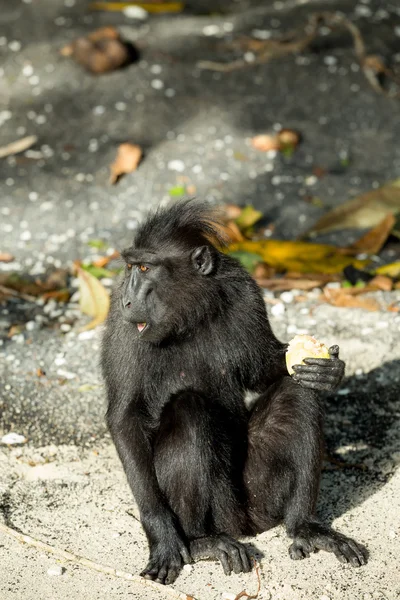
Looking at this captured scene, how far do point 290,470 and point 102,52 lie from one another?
6.99 m

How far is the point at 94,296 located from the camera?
23.6ft

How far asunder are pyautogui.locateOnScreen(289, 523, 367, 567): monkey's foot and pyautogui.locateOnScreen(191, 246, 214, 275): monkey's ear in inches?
54.6

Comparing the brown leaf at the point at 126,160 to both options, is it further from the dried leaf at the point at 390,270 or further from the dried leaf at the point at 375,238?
the dried leaf at the point at 390,270

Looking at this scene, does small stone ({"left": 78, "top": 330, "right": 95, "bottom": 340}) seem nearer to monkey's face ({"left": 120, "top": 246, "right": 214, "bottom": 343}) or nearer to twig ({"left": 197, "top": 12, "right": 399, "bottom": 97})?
monkey's face ({"left": 120, "top": 246, "right": 214, "bottom": 343})

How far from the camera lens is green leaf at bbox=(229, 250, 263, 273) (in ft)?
24.8

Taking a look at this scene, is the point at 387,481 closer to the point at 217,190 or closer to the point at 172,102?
the point at 217,190

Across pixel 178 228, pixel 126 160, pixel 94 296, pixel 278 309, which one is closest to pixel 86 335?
pixel 94 296

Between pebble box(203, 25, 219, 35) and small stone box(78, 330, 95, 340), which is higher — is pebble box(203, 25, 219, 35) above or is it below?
below

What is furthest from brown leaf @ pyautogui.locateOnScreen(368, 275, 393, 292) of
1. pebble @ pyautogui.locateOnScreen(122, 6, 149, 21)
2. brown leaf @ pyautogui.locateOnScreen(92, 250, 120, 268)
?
pebble @ pyautogui.locateOnScreen(122, 6, 149, 21)

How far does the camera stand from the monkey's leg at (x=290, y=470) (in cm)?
486

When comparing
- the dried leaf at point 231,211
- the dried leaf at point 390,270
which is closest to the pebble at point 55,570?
the dried leaf at point 390,270

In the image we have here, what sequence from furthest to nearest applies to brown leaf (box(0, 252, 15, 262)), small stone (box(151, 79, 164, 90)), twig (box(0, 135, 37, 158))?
small stone (box(151, 79, 164, 90))
twig (box(0, 135, 37, 158))
brown leaf (box(0, 252, 15, 262))

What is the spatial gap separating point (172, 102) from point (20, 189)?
203 centimetres

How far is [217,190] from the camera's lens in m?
9.27
